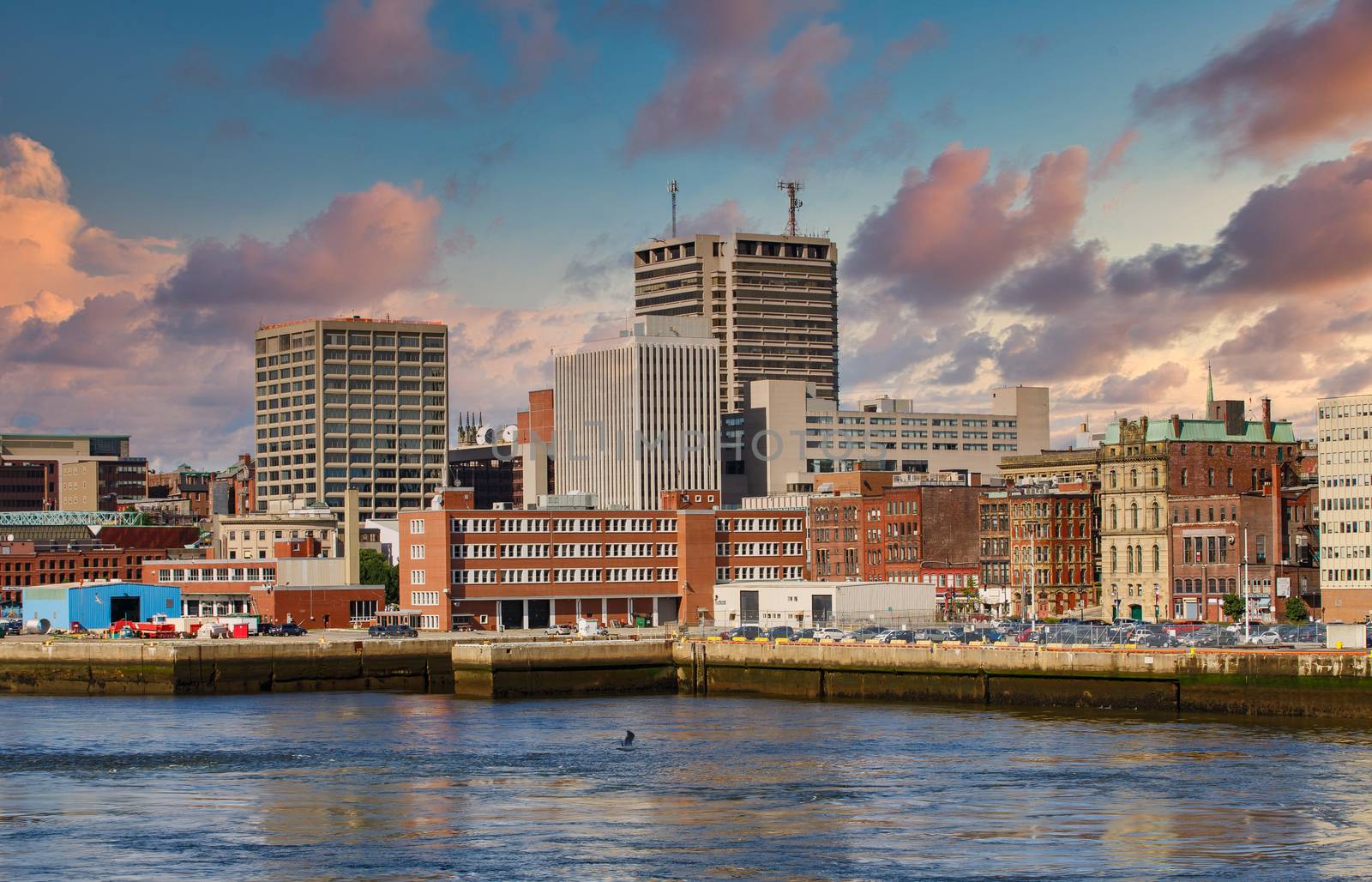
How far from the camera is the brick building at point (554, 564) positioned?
183 m

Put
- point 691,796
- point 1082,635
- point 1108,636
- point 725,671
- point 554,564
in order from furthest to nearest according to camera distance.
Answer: point 554,564
point 725,671
point 1108,636
point 1082,635
point 691,796

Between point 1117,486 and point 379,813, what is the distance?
127677mm

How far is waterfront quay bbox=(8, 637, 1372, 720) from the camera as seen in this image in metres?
116

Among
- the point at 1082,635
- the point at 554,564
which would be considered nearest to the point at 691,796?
the point at 1082,635

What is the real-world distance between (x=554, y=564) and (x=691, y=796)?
331 ft

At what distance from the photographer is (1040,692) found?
125 m

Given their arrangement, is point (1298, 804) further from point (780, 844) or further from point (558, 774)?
point (558, 774)

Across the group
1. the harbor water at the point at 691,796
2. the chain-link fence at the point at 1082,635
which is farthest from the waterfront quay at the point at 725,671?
the chain-link fence at the point at 1082,635

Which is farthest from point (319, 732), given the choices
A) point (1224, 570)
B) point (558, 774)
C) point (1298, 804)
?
point (1224, 570)

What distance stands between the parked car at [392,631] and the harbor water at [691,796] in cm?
4164

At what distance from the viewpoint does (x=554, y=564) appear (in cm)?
18775

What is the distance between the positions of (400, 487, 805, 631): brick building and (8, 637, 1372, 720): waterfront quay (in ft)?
78.1

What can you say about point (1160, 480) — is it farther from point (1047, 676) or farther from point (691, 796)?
point (691, 796)

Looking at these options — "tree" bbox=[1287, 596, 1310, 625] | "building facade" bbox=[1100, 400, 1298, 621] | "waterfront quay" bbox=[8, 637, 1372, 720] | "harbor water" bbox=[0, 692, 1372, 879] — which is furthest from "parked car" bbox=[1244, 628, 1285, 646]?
"building facade" bbox=[1100, 400, 1298, 621]
